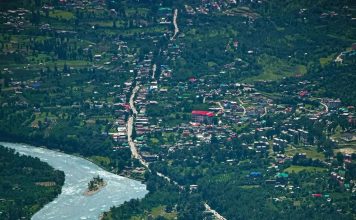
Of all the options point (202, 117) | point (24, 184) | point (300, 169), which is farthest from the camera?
point (202, 117)

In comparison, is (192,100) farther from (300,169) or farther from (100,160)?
(300,169)

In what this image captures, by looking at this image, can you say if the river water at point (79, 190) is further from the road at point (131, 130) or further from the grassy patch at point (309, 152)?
the grassy patch at point (309, 152)

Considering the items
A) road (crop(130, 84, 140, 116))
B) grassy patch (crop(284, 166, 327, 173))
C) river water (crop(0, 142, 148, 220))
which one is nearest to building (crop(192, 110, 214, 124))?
road (crop(130, 84, 140, 116))

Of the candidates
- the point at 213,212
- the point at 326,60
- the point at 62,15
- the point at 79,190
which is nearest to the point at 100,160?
the point at 79,190

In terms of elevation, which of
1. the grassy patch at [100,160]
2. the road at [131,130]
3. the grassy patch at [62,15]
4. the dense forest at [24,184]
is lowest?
the grassy patch at [100,160]

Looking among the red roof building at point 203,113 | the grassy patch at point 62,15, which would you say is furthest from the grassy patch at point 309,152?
the grassy patch at point 62,15

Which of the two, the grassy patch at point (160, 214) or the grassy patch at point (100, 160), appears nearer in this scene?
the grassy patch at point (160, 214)
